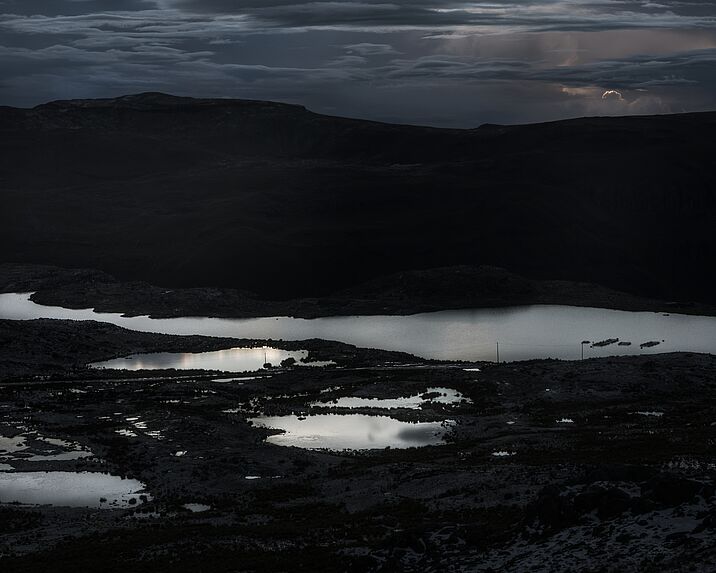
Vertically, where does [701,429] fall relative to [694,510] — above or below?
below

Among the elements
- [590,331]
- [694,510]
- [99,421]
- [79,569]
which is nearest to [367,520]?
[79,569]

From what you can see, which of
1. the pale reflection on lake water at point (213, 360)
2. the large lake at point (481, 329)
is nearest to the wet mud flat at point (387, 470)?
the pale reflection on lake water at point (213, 360)

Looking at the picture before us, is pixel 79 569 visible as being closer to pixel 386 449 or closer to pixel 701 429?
pixel 386 449

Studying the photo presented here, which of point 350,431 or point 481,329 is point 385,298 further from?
point 350,431

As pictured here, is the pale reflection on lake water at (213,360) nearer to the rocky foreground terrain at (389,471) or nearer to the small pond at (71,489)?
the rocky foreground terrain at (389,471)

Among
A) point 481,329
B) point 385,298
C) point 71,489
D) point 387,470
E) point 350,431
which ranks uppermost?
point 387,470

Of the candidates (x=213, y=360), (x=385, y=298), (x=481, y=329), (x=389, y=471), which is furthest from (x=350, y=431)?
(x=385, y=298)

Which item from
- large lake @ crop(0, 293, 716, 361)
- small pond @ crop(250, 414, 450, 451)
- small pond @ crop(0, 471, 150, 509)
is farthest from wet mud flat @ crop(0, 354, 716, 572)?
large lake @ crop(0, 293, 716, 361)
